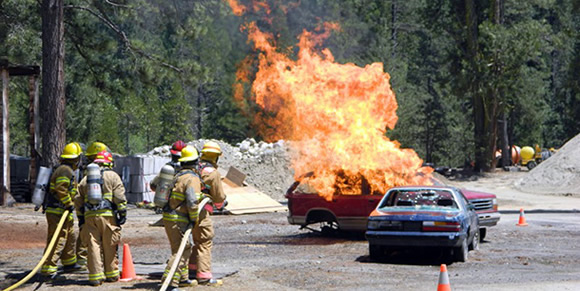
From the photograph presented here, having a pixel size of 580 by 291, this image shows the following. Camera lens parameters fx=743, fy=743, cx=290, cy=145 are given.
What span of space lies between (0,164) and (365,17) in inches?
1925

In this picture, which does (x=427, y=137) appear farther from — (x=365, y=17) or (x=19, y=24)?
(x=19, y=24)

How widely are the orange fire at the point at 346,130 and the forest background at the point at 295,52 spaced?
367 inches

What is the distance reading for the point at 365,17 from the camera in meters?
69.3

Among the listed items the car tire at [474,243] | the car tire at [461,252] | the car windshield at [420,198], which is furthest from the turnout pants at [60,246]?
the car tire at [474,243]

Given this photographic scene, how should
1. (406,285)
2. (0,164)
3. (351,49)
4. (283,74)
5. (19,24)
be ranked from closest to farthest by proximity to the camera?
(406,285) < (283,74) < (0,164) < (19,24) < (351,49)

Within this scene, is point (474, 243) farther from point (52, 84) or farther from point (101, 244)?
point (52, 84)

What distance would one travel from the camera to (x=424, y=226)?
12359mm

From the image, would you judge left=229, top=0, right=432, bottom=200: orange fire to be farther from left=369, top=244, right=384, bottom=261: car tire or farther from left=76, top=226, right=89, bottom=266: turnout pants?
left=76, top=226, right=89, bottom=266: turnout pants

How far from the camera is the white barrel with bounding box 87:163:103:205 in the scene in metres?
10.2

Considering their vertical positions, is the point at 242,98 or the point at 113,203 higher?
the point at 242,98

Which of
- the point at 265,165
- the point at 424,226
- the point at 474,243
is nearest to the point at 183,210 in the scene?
the point at 424,226

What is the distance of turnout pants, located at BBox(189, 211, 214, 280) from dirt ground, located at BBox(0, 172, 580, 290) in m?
0.38

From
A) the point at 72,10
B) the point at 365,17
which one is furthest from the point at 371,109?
the point at 365,17

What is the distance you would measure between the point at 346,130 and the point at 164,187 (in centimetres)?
699
